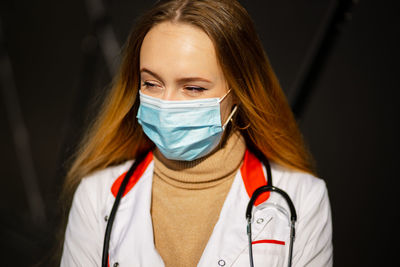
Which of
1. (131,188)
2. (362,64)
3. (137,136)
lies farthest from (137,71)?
(362,64)

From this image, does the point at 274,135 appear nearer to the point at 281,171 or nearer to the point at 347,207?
the point at 281,171

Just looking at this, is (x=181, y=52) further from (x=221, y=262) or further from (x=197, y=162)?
(x=221, y=262)

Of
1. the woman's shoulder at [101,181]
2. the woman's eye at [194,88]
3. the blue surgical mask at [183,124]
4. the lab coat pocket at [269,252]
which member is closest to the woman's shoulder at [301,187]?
the lab coat pocket at [269,252]

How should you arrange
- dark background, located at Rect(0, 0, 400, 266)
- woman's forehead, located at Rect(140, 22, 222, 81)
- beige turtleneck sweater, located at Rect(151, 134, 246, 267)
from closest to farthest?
woman's forehead, located at Rect(140, 22, 222, 81)
beige turtleneck sweater, located at Rect(151, 134, 246, 267)
dark background, located at Rect(0, 0, 400, 266)

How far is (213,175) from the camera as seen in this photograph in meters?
1.13

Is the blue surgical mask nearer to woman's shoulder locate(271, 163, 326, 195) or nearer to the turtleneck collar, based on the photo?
the turtleneck collar

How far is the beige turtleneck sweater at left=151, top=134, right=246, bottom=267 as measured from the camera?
43.3 inches

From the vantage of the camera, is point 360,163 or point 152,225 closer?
point 152,225

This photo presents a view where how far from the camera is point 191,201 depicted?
1.13 metres

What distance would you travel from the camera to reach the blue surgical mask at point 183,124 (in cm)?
101

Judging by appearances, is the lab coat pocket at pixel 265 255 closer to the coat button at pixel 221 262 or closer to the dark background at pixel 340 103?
the coat button at pixel 221 262

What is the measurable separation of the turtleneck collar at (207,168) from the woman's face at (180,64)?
0.67 ft

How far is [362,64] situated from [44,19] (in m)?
2.46

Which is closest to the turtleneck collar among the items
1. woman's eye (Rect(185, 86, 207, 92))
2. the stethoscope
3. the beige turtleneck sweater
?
the beige turtleneck sweater
